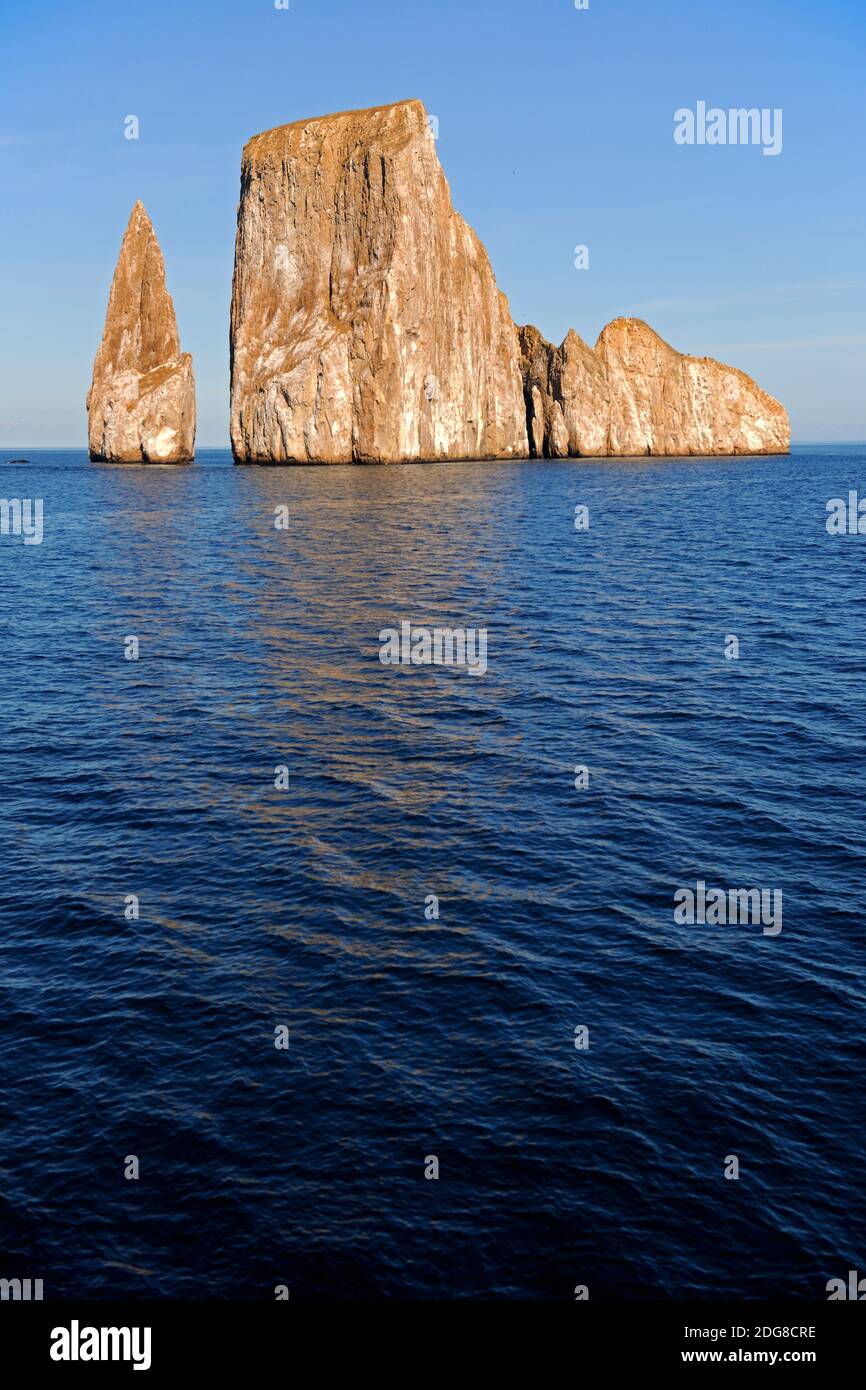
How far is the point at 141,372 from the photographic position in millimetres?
172250

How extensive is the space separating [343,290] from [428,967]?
15647 centimetres

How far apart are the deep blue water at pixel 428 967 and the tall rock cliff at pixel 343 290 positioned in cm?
11870

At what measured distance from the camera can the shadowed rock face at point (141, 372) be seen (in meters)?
168

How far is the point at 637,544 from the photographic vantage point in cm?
7769

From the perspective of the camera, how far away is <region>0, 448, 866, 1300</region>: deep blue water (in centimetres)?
1338

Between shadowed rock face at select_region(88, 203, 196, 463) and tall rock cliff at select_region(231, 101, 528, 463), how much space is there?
980cm
